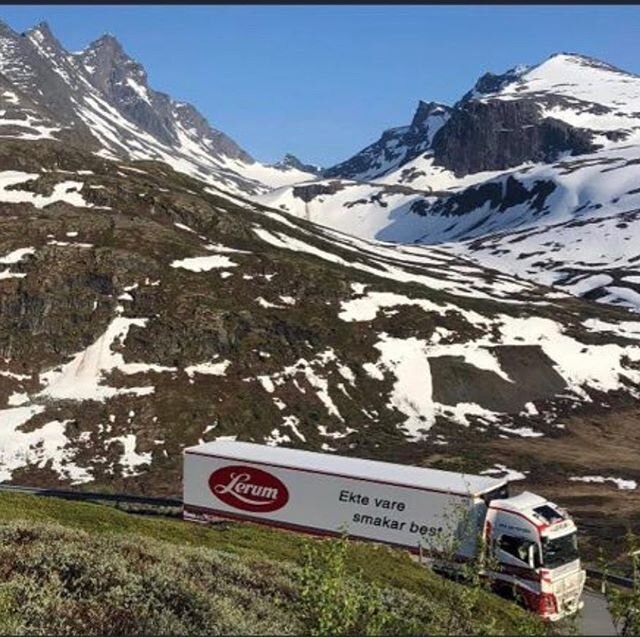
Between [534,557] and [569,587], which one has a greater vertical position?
[534,557]

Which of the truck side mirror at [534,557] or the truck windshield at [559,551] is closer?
the truck side mirror at [534,557]

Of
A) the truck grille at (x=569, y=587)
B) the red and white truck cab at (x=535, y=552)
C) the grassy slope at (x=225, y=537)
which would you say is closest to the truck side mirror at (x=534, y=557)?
the red and white truck cab at (x=535, y=552)

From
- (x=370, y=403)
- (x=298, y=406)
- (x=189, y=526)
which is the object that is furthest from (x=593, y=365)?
(x=189, y=526)

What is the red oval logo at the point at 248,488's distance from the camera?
41.3 m

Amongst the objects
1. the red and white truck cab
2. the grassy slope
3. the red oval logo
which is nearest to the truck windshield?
the red and white truck cab

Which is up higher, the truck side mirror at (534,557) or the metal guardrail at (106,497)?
the truck side mirror at (534,557)

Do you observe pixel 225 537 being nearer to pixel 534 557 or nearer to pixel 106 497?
pixel 534 557

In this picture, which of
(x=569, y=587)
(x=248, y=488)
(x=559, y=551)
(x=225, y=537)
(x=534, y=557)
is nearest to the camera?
(x=534, y=557)

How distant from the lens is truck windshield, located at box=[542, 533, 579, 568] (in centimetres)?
3125

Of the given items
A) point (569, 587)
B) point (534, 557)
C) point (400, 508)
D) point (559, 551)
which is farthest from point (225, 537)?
point (569, 587)

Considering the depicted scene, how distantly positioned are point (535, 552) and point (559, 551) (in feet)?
3.83

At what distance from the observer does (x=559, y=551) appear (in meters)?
31.7

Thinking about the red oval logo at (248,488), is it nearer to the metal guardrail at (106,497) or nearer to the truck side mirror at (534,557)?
the metal guardrail at (106,497)

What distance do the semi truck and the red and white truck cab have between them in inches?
1.5
